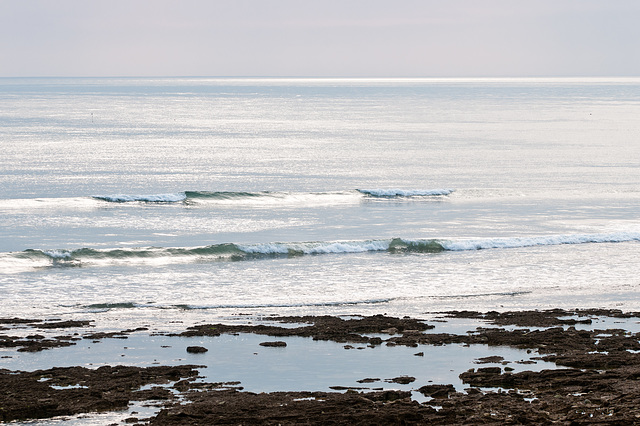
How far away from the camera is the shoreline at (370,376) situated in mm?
13742

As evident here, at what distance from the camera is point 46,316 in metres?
24.9

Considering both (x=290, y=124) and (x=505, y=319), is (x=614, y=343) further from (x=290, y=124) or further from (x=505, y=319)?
(x=290, y=124)

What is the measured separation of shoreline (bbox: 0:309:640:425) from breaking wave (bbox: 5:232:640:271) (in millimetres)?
12958

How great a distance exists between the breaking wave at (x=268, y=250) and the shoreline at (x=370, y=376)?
42.5ft

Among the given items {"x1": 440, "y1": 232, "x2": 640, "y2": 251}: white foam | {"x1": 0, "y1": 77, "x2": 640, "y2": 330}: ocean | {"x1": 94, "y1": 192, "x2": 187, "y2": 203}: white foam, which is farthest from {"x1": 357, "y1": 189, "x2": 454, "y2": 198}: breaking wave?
{"x1": 440, "y1": 232, "x2": 640, "y2": 251}: white foam

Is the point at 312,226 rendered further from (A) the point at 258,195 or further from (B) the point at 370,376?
(B) the point at 370,376

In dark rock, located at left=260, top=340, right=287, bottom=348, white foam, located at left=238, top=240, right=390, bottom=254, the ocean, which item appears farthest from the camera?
white foam, located at left=238, top=240, right=390, bottom=254

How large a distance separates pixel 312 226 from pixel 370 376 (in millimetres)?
29327

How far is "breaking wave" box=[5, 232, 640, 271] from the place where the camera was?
3634cm

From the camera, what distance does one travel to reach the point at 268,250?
38.8 meters

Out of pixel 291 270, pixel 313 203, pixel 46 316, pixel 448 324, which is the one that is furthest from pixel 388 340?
pixel 313 203

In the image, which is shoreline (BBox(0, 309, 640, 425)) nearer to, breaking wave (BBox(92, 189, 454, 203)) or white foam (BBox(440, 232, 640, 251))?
white foam (BBox(440, 232, 640, 251))

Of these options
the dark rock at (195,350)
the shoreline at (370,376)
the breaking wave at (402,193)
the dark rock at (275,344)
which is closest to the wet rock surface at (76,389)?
the shoreline at (370,376)

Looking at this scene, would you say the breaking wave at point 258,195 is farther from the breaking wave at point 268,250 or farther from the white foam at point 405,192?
the breaking wave at point 268,250
